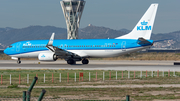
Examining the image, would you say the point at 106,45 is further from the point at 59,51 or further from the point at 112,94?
the point at 112,94

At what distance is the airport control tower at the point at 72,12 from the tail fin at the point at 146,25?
344ft

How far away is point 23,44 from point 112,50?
1741 cm

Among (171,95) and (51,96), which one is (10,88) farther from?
(171,95)

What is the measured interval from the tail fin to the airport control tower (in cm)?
10485

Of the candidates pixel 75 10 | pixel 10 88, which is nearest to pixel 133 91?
pixel 10 88

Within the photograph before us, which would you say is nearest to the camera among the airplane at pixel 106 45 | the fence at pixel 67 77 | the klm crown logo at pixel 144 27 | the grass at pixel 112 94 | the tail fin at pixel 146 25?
the grass at pixel 112 94

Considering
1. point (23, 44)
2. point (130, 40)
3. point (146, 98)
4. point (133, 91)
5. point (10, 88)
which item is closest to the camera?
point (146, 98)

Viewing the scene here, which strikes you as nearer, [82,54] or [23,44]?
[82,54]

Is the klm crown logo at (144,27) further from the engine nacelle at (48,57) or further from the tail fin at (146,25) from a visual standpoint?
the engine nacelle at (48,57)

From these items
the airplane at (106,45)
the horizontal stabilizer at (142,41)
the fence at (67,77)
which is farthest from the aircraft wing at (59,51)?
the fence at (67,77)

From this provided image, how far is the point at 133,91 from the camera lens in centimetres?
2014

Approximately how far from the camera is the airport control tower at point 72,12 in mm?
150625

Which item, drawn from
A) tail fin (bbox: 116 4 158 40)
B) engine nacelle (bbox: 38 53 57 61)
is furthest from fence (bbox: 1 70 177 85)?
tail fin (bbox: 116 4 158 40)

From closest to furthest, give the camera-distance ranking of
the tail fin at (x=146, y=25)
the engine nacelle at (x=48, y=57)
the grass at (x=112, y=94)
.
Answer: the grass at (x=112, y=94)
the engine nacelle at (x=48, y=57)
the tail fin at (x=146, y=25)
